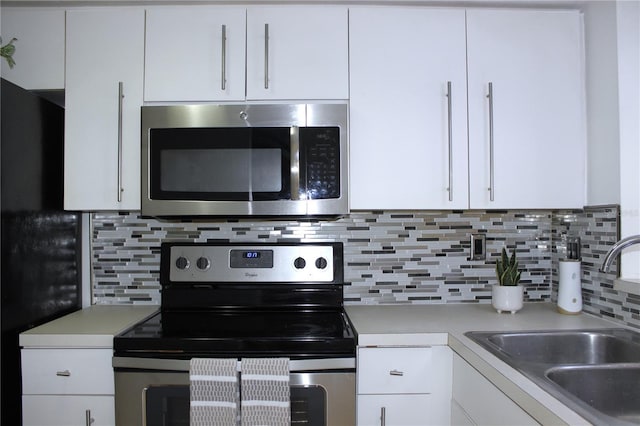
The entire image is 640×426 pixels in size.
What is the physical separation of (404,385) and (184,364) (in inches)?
28.2

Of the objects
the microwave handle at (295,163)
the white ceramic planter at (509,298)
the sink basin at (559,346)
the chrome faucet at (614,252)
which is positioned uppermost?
the microwave handle at (295,163)

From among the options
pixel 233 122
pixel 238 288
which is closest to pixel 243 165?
pixel 233 122

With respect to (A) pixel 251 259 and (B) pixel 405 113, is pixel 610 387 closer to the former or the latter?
(B) pixel 405 113

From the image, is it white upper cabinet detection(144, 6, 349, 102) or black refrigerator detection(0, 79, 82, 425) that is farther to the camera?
white upper cabinet detection(144, 6, 349, 102)

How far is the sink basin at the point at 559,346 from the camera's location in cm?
139

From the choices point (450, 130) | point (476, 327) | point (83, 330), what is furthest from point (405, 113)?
point (83, 330)

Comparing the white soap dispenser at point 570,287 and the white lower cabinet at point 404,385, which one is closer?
the white lower cabinet at point 404,385

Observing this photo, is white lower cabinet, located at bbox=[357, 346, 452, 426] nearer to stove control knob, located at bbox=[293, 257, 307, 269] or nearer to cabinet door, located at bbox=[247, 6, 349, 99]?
stove control knob, located at bbox=[293, 257, 307, 269]

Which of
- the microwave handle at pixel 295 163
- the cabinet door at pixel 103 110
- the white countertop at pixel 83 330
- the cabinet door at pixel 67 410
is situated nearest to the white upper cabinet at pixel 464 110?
the microwave handle at pixel 295 163

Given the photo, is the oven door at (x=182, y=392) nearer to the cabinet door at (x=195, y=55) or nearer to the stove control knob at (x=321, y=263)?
the stove control knob at (x=321, y=263)

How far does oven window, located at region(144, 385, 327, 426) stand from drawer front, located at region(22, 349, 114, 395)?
0.52ft

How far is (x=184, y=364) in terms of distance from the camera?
137cm

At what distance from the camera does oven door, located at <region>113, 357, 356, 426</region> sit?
4.49 feet

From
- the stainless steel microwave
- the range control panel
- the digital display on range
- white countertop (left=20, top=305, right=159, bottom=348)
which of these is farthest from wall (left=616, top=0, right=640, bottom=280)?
white countertop (left=20, top=305, right=159, bottom=348)
